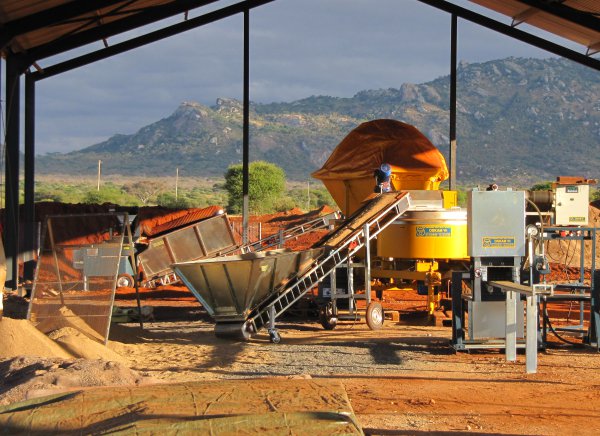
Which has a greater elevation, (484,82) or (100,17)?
(484,82)

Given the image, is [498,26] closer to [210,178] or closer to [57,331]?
[57,331]

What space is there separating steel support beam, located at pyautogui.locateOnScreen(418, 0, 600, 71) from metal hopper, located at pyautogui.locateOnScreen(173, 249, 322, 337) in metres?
11.8

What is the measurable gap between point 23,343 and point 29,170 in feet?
44.8

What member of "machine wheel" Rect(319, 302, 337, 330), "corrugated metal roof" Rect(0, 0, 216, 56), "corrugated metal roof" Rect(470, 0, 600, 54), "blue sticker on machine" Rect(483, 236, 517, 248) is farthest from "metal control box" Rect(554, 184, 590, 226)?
"corrugated metal roof" Rect(0, 0, 216, 56)

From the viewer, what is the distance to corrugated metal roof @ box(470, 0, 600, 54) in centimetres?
2205

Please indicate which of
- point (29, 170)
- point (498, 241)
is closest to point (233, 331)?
point (498, 241)

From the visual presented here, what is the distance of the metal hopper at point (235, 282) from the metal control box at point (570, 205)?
4.61 m

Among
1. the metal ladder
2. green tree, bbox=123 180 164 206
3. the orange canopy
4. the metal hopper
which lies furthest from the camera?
green tree, bbox=123 180 164 206

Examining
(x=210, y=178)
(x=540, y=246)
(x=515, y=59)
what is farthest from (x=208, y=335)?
(x=515, y=59)

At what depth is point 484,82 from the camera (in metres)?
176

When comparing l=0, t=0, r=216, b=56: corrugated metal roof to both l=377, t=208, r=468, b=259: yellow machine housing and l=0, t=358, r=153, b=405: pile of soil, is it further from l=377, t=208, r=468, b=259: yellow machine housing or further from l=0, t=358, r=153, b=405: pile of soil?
l=0, t=358, r=153, b=405: pile of soil

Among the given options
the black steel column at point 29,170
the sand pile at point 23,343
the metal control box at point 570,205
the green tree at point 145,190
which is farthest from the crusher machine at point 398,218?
the green tree at point 145,190

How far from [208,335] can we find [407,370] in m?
5.42

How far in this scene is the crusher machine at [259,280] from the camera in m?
16.1
